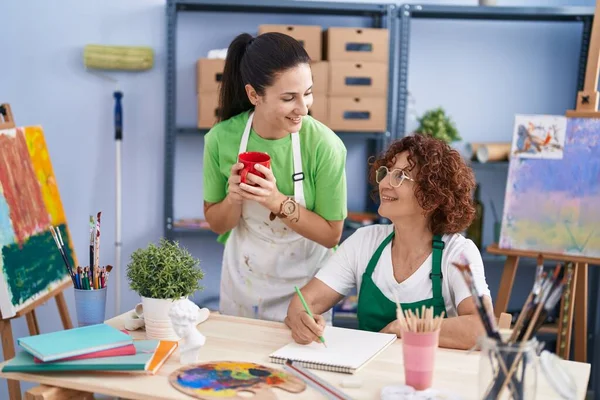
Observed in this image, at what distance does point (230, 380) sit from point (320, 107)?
2025mm

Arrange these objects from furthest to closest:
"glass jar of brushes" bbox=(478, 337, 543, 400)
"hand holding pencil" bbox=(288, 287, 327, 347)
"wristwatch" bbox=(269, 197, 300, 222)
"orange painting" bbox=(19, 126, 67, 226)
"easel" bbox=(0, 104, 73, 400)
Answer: "orange painting" bbox=(19, 126, 67, 226)
"easel" bbox=(0, 104, 73, 400)
"wristwatch" bbox=(269, 197, 300, 222)
"hand holding pencil" bbox=(288, 287, 327, 347)
"glass jar of brushes" bbox=(478, 337, 543, 400)

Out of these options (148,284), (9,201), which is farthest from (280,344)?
(9,201)

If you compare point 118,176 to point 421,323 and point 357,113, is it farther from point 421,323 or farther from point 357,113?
point 421,323

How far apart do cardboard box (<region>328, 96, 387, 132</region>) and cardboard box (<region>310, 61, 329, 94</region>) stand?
6cm

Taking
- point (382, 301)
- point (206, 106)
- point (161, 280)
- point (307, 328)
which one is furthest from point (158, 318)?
point (206, 106)

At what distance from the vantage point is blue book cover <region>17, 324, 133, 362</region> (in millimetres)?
1524

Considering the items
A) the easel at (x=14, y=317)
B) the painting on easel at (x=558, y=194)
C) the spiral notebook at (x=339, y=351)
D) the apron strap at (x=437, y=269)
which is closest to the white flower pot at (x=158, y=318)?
the spiral notebook at (x=339, y=351)

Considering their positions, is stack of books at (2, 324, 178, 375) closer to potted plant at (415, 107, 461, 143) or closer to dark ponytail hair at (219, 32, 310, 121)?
dark ponytail hair at (219, 32, 310, 121)

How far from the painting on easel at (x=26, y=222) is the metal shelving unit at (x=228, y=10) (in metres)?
0.72

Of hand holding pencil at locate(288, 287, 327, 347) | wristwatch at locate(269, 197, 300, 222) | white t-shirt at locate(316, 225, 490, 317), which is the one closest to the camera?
hand holding pencil at locate(288, 287, 327, 347)

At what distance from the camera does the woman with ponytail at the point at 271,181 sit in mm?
2012

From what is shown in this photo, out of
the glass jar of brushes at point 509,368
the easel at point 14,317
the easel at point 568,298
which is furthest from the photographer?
the easel at point 568,298

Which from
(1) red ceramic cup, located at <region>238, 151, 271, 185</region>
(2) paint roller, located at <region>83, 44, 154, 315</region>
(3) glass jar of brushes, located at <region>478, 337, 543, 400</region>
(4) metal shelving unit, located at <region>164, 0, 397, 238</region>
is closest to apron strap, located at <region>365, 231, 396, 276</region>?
(1) red ceramic cup, located at <region>238, 151, 271, 185</region>

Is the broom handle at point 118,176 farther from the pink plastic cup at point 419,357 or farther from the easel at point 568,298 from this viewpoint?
the pink plastic cup at point 419,357
